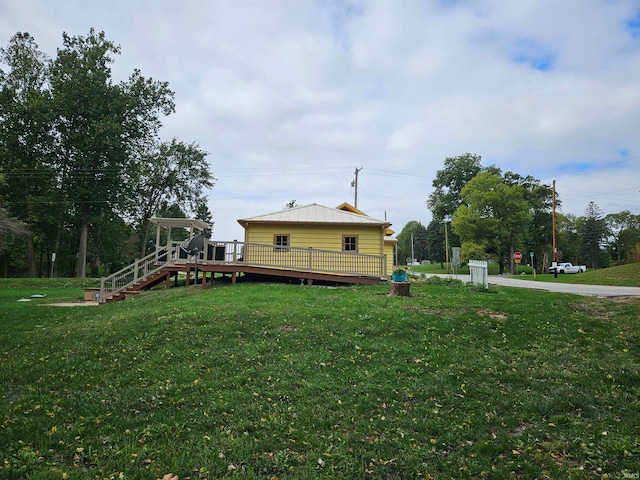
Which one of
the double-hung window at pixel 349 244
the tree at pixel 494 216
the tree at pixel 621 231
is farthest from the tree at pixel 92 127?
the tree at pixel 621 231

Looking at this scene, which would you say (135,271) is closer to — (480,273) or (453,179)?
(480,273)

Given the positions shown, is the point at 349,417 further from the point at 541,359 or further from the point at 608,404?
the point at 541,359

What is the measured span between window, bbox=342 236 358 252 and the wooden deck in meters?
1.86

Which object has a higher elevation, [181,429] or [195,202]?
[195,202]

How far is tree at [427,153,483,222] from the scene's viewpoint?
56.2m

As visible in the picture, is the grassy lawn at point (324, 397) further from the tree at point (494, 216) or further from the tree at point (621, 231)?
the tree at point (621, 231)

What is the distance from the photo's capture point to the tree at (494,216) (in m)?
44.2

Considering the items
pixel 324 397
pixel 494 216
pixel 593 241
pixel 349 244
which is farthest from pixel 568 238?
pixel 324 397

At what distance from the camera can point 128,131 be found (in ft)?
107

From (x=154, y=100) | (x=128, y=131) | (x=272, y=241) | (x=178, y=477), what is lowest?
(x=178, y=477)

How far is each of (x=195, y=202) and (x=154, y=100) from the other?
33.4 feet

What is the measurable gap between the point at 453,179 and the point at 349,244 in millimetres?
43514

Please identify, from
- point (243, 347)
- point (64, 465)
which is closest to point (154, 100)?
point (243, 347)

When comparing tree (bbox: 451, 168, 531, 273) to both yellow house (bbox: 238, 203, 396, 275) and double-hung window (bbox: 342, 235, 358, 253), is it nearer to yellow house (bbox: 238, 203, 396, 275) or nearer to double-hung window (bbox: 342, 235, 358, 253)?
yellow house (bbox: 238, 203, 396, 275)
